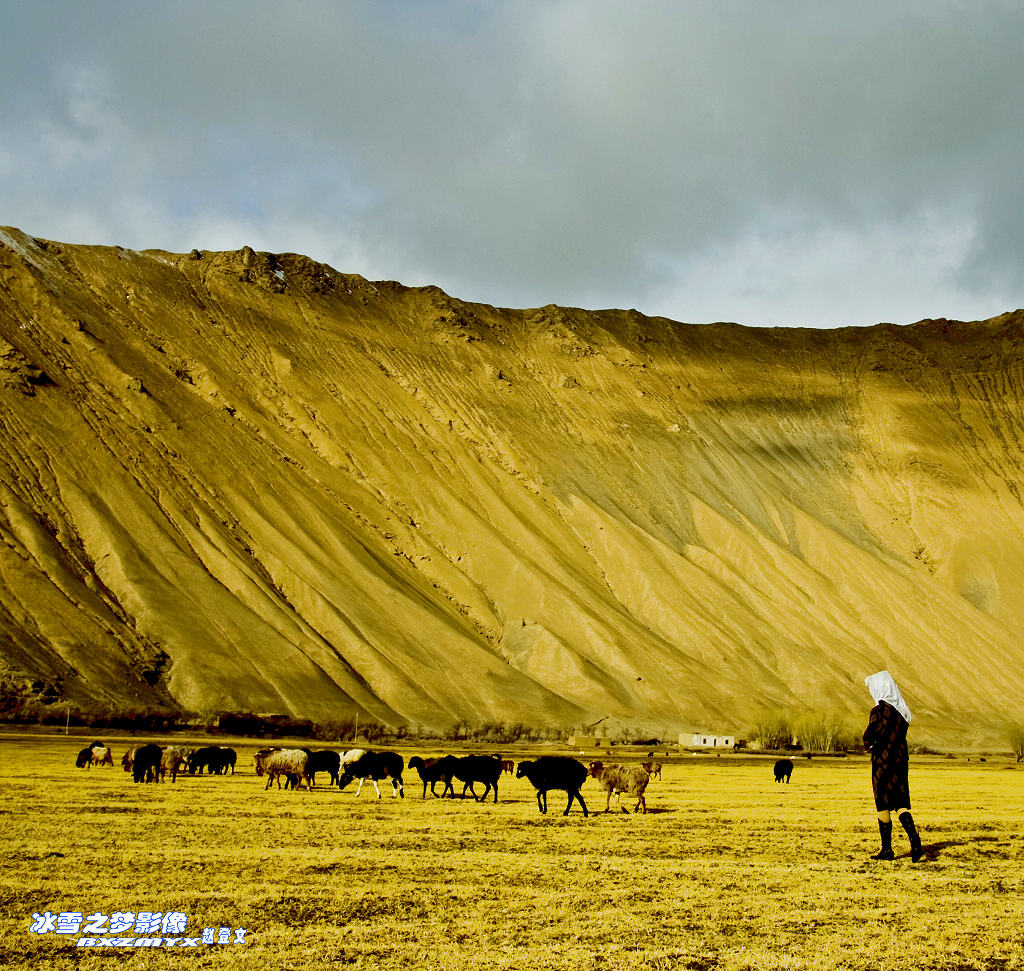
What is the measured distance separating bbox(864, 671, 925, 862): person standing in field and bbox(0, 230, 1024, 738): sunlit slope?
59584 millimetres

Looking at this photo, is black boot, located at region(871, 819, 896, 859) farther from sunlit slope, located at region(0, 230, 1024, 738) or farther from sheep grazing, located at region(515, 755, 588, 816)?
sunlit slope, located at region(0, 230, 1024, 738)

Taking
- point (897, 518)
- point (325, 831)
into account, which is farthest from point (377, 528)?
point (325, 831)

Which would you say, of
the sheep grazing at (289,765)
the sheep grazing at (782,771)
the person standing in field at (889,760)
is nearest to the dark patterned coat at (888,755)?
the person standing in field at (889,760)

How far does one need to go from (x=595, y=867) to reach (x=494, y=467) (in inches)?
3987

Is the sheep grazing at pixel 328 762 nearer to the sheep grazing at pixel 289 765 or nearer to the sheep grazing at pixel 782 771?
the sheep grazing at pixel 289 765

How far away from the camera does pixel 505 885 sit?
11.7m

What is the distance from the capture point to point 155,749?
2630 centimetres

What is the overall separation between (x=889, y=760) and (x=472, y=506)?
9357 cm

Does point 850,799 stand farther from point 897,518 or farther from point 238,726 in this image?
point 897,518

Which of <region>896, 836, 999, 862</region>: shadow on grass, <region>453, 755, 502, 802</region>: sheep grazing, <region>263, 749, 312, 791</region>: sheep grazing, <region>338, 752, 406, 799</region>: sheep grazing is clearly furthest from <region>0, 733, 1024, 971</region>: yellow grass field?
<region>263, 749, 312, 791</region>: sheep grazing

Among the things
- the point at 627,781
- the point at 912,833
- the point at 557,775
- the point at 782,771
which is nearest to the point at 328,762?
the point at 627,781

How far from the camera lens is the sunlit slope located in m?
78.6

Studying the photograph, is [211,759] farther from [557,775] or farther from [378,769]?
[557,775]

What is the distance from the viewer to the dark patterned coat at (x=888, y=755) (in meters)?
13.7
